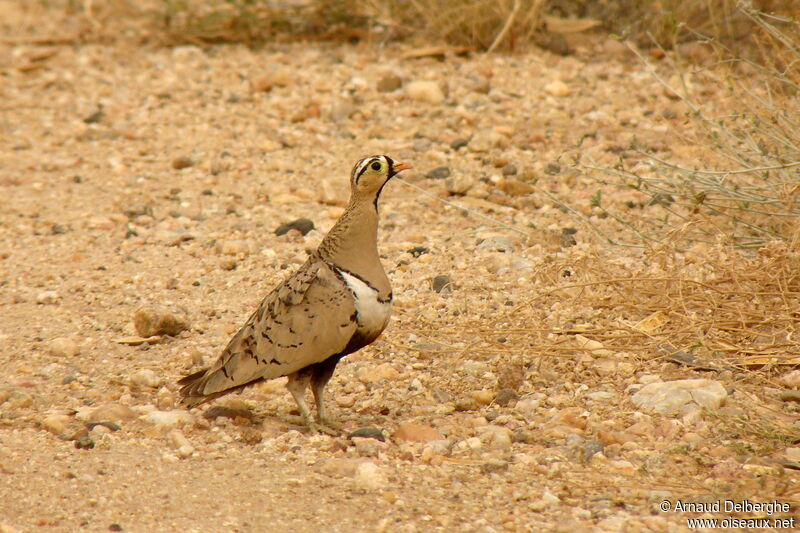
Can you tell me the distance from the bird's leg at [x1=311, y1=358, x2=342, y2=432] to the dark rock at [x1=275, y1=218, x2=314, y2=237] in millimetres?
2232

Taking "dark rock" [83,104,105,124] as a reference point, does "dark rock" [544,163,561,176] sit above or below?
above

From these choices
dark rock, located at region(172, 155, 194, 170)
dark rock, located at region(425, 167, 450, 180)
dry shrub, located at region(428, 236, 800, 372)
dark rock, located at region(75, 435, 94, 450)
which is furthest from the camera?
dark rock, located at region(172, 155, 194, 170)

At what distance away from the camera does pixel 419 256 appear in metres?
6.23

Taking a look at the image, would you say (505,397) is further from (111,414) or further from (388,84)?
(388,84)

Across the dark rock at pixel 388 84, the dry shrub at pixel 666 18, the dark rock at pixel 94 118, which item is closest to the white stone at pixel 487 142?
the dark rock at pixel 388 84

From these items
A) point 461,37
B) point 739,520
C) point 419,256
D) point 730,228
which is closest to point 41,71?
point 461,37

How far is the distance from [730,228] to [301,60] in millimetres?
5032

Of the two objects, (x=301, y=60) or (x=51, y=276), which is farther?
(x=301, y=60)

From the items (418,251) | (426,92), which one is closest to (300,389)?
(418,251)

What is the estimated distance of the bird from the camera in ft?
14.1

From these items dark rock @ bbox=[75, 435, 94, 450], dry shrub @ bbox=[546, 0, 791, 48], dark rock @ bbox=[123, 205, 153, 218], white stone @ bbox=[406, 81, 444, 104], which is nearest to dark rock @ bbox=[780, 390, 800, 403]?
dark rock @ bbox=[75, 435, 94, 450]

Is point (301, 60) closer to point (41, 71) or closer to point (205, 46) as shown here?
point (205, 46)

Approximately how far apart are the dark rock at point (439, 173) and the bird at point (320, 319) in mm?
2686

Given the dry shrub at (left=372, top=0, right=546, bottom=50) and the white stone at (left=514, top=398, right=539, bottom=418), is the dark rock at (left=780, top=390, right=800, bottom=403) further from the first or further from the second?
the dry shrub at (left=372, top=0, right=546, bottom=50)
